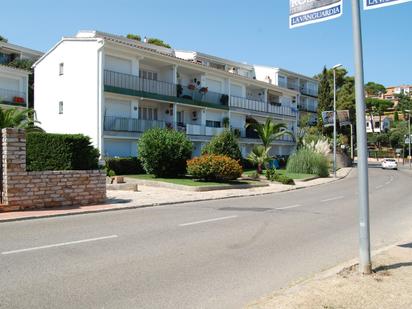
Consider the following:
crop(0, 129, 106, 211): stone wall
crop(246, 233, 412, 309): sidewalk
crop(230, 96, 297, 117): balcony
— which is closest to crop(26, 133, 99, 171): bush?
crop(0, 129, 106, 211): stone wall

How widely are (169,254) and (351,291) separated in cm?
340

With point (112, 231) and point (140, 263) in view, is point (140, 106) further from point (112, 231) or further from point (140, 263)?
point (140, 263)

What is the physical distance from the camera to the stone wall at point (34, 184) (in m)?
12.6

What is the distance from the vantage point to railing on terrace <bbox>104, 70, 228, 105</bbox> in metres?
31.4

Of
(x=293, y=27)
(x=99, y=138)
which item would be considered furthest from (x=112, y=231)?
(x=99, y=138)

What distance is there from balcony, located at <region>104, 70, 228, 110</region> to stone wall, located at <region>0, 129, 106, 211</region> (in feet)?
56.0

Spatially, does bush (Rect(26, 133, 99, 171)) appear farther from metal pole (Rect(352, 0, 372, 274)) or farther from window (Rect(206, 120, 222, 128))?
window (Rect(206, 120, 222, 128))

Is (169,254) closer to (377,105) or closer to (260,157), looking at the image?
(260,157)

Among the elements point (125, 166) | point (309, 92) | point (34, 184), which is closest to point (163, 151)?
point (125, 166)

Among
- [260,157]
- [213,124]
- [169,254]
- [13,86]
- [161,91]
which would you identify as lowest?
[169,254]

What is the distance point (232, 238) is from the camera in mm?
9227

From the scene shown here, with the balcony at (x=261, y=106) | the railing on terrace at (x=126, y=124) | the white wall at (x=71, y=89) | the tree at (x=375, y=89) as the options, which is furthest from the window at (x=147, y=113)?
the tree at (x=375, y=89)

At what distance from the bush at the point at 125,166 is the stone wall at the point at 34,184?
493 inches

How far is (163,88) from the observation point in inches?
1403
